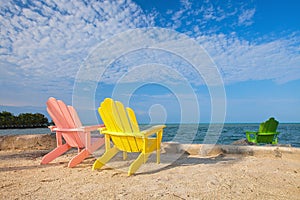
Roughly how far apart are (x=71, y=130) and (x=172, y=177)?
1.70 metres

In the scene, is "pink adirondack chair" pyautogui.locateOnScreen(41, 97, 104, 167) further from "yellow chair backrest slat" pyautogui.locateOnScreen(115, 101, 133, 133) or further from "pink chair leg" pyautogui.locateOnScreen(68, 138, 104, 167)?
"yellow chair backrest slat" pyautogui.locateOnScreen(115, 101, 133, 133)

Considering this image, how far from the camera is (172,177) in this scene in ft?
8.09

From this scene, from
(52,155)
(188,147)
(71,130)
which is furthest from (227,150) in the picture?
(52,155)

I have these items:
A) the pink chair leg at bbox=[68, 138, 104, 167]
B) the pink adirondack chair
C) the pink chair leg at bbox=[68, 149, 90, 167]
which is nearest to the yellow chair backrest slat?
the pink adirondack chair

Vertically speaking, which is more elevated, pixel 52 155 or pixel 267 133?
pixel 267 133

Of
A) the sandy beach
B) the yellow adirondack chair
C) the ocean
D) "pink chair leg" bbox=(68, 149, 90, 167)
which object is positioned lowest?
the ocean

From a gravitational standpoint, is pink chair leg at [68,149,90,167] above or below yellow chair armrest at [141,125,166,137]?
below

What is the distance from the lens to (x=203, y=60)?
463cm

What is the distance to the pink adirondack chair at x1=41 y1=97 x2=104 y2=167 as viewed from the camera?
3.13 meters

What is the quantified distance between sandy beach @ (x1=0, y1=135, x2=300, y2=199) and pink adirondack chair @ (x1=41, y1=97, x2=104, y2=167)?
0.57 feet

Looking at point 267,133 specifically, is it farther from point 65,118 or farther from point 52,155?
point 52,155

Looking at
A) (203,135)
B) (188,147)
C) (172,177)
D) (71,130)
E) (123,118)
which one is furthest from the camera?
(203,135)

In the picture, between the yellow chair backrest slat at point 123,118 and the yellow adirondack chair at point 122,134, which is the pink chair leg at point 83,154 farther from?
the yellow chair backrest slat at point 123,118

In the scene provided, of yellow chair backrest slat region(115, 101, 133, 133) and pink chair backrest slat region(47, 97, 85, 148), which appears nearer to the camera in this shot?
yellow chair backrest slat region(115, 101, 133, 133)
